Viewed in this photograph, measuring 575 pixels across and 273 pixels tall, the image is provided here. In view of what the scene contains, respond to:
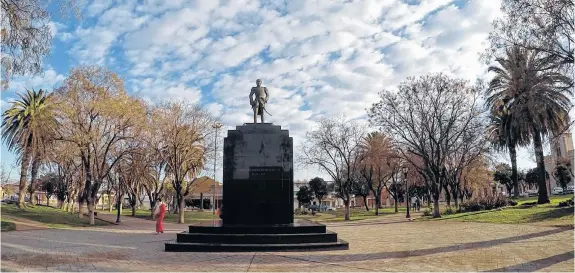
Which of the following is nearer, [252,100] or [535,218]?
[252,100]

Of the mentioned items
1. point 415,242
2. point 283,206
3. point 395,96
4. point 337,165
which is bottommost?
point 415,242

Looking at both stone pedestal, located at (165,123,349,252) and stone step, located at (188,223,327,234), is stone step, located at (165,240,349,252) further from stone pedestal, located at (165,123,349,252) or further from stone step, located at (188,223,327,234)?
stone step, located at (188,223,327,234)

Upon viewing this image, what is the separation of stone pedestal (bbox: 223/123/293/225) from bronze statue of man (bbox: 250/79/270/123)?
0.92m

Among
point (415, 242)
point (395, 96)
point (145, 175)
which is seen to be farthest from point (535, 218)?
point (145, 175)

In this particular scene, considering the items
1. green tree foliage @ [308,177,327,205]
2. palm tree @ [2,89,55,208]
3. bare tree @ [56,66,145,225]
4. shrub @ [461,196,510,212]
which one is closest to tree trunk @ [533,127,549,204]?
shrub @ [461,196,510,212]

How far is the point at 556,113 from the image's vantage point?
26.8 m

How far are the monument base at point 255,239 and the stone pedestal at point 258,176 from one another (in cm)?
114

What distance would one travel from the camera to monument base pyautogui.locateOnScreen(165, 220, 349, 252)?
1173 cm

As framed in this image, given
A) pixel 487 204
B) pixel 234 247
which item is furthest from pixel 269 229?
pixel 487 204

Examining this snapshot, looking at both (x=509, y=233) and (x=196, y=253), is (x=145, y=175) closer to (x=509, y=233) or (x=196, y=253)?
(x=196, y=253)

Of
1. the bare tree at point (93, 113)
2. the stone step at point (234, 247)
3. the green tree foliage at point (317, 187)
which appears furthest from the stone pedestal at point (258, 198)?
the green tree foliage at point (317, 187)

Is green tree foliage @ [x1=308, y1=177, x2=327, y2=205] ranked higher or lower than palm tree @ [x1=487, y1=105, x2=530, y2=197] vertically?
lower

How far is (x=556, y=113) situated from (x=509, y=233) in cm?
1575

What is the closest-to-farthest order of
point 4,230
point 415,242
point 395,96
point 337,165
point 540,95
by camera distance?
point 415,242 < point 540,95 < point 4,230 < point 395,96 < point 337,165
